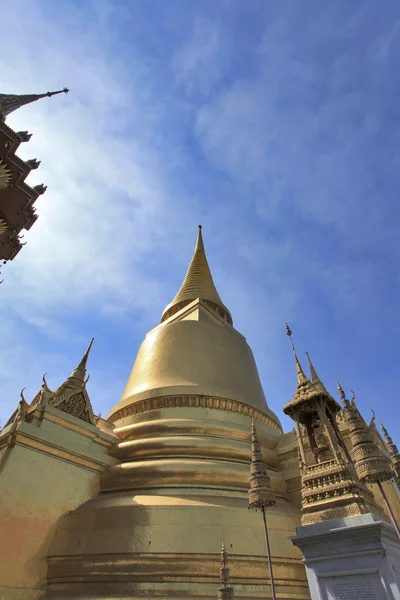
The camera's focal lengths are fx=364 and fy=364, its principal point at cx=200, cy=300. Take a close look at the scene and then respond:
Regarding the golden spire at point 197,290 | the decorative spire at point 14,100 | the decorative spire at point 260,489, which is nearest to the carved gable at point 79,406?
the decorative spire at point 260,489

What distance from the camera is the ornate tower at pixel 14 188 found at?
1023cm

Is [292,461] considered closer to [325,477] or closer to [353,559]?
[325,477]

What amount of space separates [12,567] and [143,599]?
2.16m

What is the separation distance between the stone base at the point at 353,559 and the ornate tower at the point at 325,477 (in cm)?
18

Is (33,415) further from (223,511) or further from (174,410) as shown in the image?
(223,511)

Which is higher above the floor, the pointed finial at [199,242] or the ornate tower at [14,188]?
the pointed finial at [199,242]

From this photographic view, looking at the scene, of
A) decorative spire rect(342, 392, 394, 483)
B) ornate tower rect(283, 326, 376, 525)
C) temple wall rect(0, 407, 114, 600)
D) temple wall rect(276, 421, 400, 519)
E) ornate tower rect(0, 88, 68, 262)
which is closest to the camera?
ornate tower rect(283, 326, 376, 525)

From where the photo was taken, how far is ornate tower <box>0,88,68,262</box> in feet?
33.6

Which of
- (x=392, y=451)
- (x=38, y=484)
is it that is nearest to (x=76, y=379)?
(x=38, y=484)

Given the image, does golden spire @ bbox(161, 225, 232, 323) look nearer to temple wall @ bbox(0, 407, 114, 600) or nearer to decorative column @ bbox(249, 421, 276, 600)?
temple wall @ bbox(0, 407, 114, 600)

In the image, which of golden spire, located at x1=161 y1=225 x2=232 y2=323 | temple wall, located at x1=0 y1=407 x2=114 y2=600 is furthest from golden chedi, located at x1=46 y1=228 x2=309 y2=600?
golden spire, located at x1=161 y1=225 x2=232 y2=323

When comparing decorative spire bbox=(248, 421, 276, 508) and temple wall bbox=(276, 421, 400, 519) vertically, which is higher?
temple wall bbox=(276, 421, 400, 519)

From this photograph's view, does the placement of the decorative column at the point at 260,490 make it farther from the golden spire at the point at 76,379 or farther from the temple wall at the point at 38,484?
the golden spire at the point at 76,379

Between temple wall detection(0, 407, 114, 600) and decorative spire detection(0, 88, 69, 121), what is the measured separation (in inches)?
347
